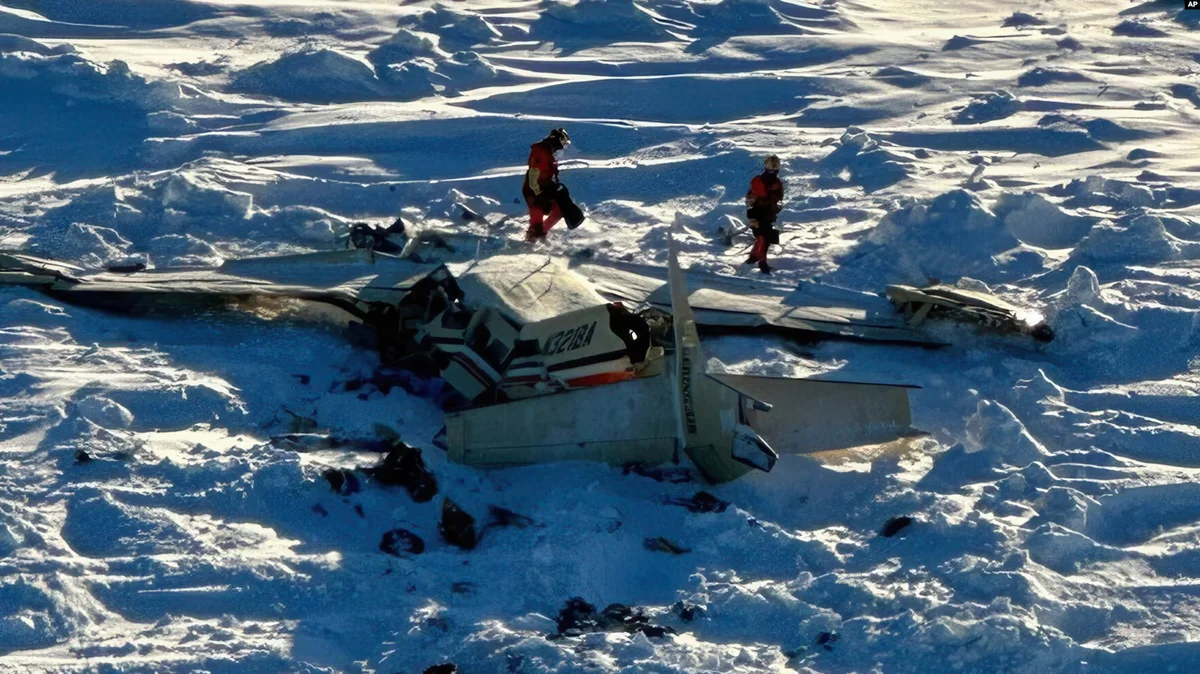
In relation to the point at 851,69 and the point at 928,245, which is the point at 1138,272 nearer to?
the point at 928,245

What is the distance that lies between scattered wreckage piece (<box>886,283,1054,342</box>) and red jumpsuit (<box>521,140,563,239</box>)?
11.1ft

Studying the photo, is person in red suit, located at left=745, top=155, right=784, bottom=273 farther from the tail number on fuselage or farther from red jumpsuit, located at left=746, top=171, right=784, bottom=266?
the tail number on fuselage

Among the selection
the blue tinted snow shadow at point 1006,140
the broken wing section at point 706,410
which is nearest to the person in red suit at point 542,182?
the broken wing section at point 706,410

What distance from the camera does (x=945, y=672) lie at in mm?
7566

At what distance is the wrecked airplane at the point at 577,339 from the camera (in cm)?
943

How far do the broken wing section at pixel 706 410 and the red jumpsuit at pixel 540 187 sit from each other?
153 inches

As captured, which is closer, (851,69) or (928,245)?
(928,245)

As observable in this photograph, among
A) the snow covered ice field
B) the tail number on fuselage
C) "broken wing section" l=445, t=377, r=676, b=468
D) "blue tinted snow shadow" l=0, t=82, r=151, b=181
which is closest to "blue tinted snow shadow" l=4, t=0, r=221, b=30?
the snow covered ice field

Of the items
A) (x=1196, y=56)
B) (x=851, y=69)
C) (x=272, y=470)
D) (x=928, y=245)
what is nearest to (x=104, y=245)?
(x=272, y=470)

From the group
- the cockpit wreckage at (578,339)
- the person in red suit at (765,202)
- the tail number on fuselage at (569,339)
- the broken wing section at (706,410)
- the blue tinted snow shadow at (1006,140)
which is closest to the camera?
the broken wing section at (706,410)

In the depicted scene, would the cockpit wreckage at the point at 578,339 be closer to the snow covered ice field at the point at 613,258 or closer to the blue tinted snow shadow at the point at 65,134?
the snow covered ice field at the point at 613,258

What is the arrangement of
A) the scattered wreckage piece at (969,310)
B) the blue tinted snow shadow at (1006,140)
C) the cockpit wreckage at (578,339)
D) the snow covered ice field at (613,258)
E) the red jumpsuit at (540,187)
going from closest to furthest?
the snow covered ice field at (613,258), the cockpit wreckage at (578,339), the scattered wreckage piece at (969,310), the red jumpsuit at (540,187), the blue tinted snow shadow at (1006,140)

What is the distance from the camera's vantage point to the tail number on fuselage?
9812mm

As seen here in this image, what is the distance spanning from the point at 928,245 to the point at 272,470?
7065mm
